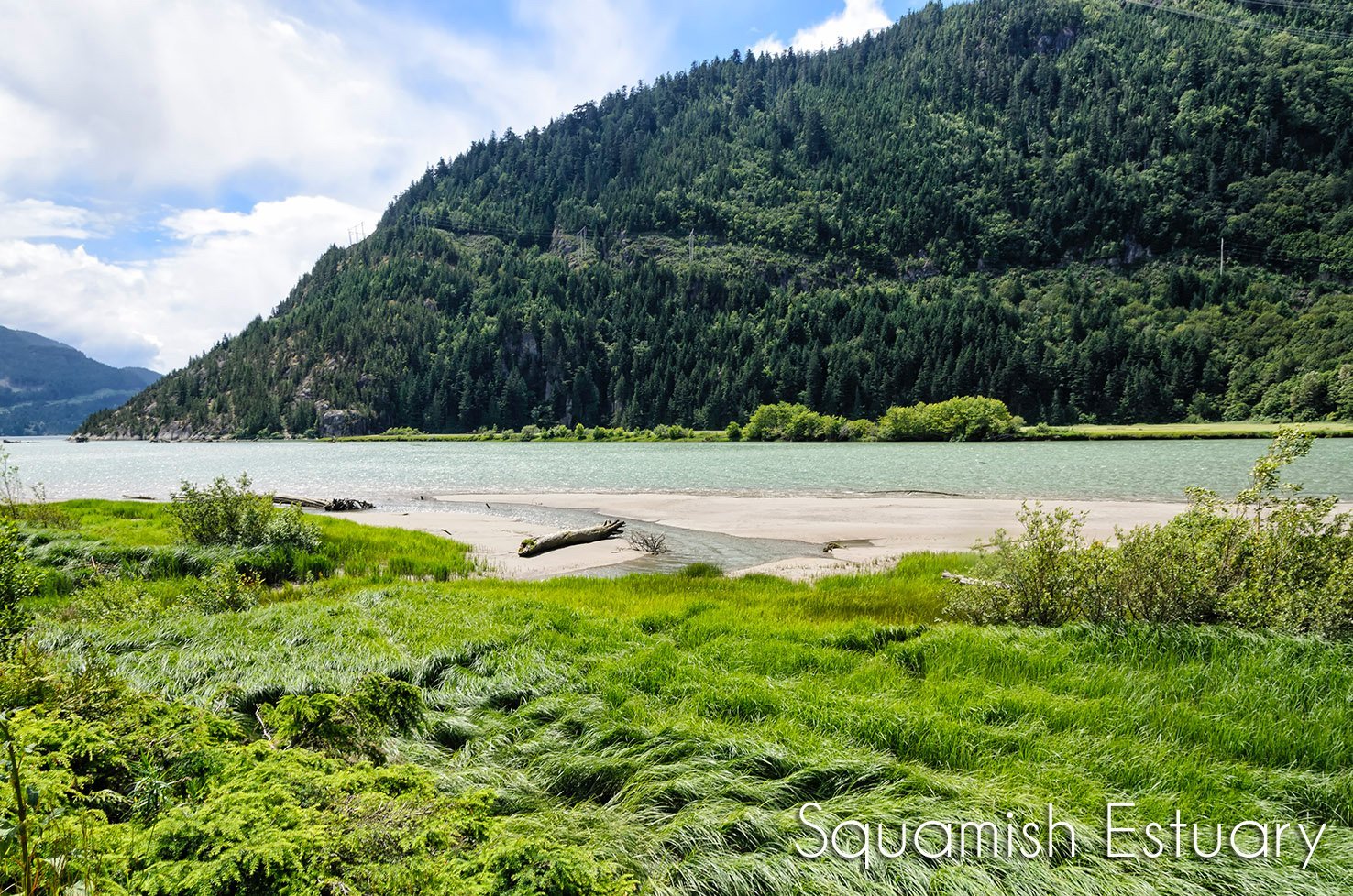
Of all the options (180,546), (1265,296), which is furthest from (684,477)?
(1265,296)

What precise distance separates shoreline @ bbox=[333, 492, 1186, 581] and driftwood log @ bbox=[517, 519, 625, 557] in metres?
0.42

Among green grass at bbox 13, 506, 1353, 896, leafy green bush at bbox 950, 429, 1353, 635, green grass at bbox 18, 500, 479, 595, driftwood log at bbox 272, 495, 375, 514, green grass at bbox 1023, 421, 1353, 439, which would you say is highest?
green grass at bbox 1023, 421, 1353, 439

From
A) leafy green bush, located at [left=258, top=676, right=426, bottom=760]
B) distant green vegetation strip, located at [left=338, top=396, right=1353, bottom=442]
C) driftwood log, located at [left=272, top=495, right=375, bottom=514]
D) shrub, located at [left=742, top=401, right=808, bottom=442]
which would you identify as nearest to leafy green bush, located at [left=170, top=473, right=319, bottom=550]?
leafy green bush, located at [left=258, top=676, right=426, bottom=760]

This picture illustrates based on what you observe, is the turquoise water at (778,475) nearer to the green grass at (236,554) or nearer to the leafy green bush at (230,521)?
the green grass at (236,554)

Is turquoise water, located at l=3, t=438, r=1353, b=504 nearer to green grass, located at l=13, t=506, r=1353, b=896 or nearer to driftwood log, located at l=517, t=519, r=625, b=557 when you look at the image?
driftwood log, located at l=517, t=519, r=625, b=557

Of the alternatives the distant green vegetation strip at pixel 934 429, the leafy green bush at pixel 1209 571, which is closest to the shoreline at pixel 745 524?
the leafy green bush at pixel 1209 571

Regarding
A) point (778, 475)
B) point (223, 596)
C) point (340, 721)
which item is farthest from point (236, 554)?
point (778, 475)

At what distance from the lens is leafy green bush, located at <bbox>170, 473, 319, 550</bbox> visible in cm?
1678

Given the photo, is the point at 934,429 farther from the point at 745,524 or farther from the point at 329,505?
the point at 329,505

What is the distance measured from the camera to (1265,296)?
171625 mm

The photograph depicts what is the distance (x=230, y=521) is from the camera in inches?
672

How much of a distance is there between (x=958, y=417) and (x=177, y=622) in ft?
360

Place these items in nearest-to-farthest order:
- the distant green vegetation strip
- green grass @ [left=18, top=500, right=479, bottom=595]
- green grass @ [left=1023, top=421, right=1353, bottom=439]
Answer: green grass @ [left=18, top=500, right=479, bottom=595] → green grass @ [left=1023, top=421, right=1353, bottom=439] → the distant green vegetation strip

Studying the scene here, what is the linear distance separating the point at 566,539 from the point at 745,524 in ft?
27.0
